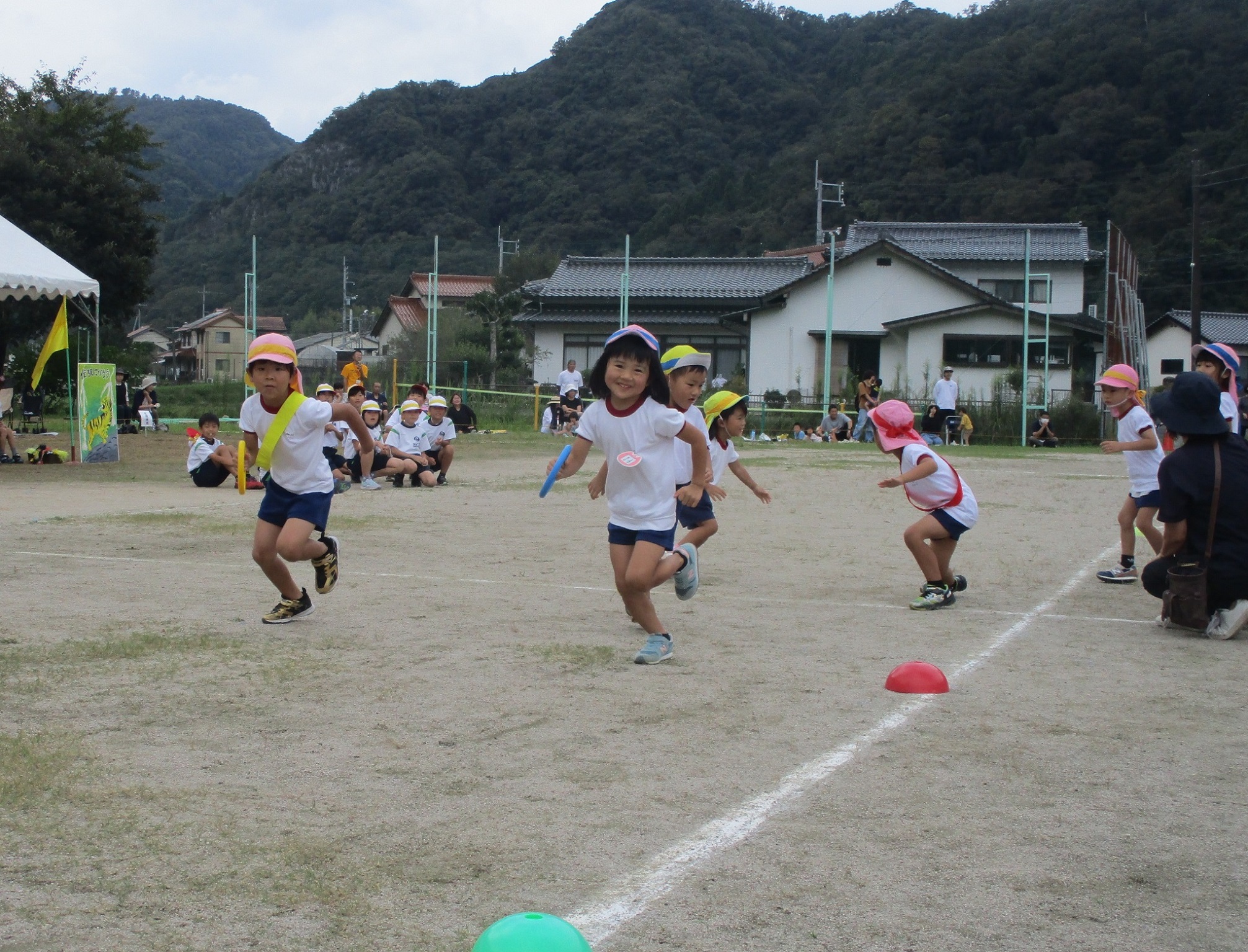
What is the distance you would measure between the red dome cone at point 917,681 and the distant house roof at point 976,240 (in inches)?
1530

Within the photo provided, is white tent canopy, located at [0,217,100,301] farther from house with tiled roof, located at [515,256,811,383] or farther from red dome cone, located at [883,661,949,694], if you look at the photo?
house with tiled roof, located at [515,256,811,383]

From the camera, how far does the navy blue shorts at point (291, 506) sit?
6977 millimetres

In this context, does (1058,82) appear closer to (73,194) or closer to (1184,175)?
(1184,175)

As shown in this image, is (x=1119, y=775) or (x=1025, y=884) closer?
(x=1025, y=884)

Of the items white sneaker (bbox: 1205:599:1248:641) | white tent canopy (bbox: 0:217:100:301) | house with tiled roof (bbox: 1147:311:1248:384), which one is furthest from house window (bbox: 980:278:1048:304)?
white sneaker (bbox: 1205:599:1248:641)

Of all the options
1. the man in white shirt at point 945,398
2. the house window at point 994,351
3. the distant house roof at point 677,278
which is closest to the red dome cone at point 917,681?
the man in white shirt at point 945,398

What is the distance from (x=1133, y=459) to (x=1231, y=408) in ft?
2.41

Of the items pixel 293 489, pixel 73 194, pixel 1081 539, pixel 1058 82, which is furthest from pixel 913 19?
pixel 293 489

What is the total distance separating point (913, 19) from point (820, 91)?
906 cm

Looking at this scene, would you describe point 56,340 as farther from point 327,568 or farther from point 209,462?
point 327,568

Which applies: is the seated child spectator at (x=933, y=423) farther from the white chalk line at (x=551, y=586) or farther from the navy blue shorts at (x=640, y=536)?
the navy blue shorts at (x=640, y=536)

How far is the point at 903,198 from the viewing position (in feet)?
198

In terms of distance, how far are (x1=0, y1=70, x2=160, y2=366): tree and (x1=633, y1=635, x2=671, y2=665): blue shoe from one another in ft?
83.6

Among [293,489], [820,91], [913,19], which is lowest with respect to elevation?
[293,489]
